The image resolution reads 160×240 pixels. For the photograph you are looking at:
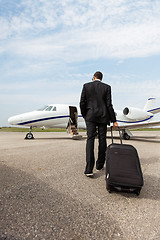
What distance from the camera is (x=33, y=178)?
320 centimetres

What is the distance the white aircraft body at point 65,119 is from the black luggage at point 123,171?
31.2 ft

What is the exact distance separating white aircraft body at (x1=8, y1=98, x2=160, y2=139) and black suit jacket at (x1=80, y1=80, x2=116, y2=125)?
346 inches

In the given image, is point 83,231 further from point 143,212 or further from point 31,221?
point 143,212

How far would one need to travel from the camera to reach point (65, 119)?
13.3 metres

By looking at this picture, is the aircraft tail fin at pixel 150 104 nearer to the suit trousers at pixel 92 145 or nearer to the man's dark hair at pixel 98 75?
the man's dark hair at pixel 98 75

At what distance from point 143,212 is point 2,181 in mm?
2167

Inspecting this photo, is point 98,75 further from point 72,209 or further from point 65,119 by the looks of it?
point 65,119

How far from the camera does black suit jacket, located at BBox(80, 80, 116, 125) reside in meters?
3.64

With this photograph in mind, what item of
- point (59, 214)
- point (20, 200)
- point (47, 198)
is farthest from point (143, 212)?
point (20, 200)

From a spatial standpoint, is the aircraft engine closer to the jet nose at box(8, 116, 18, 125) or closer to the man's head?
the jet nose at box(8, 116, 18, 125)

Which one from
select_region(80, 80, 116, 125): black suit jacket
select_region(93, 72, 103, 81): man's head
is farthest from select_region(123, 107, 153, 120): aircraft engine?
select_region(80, 80, 116, 125): black suit jacket

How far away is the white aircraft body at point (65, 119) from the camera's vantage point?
39.7ft

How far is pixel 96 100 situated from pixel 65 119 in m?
9.77

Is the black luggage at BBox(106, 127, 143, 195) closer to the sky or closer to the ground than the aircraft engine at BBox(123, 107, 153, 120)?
closer to the ground
